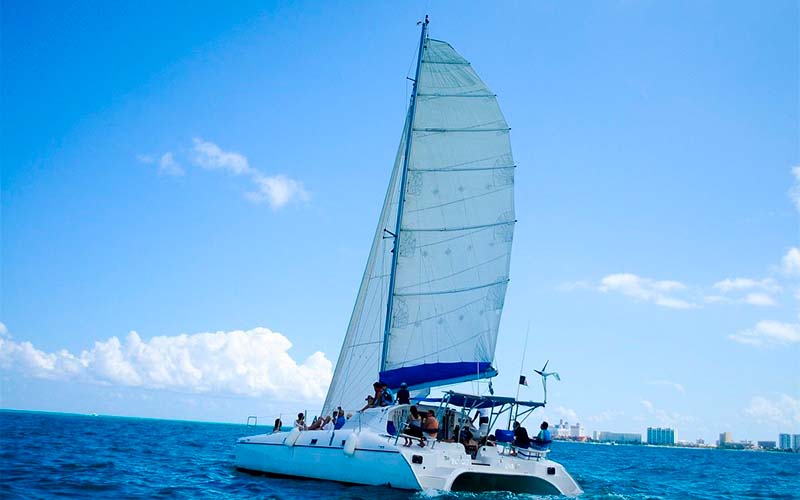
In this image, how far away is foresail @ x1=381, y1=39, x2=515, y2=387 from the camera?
23328 millimetres

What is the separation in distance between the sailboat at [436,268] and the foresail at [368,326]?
39 millimetres

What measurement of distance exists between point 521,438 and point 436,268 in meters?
6.78

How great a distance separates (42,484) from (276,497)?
6600 mm

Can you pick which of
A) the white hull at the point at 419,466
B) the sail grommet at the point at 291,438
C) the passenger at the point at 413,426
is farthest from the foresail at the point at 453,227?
the passenger at the point at 413,426

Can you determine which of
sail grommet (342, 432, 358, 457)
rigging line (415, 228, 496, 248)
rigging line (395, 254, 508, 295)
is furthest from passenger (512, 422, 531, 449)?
rigging line (415, 228, 496, 248)

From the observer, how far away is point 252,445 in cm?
2339

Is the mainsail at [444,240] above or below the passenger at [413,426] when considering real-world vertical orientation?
above

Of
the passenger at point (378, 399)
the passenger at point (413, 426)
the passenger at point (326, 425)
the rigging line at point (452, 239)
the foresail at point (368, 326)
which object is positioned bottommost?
the passenger at point (326, 425)

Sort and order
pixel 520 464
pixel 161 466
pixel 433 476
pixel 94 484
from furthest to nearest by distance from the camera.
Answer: pixel 161 466, pixel 94 484, pixel 520 464, pixel 433 476

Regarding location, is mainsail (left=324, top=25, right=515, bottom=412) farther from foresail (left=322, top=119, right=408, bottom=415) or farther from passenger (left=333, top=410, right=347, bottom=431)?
passenger (left=333, top=410, right=347, bottom=431)

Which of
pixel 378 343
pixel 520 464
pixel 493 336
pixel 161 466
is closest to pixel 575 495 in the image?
pixel 520 464

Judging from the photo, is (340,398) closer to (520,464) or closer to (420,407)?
(420,407)

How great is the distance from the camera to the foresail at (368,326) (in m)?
24.6

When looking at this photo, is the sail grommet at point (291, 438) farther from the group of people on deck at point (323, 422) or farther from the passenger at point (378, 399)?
the passenger at point (378, 399)
